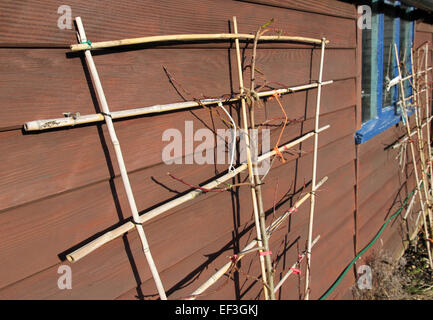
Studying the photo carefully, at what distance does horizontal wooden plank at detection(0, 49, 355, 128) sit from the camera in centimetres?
90

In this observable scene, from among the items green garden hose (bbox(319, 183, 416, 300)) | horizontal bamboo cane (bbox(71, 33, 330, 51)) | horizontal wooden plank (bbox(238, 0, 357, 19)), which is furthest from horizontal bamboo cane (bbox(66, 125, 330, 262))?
green garden hose (bbox(319, 183, 416, 300))

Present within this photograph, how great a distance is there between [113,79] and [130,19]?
228mm

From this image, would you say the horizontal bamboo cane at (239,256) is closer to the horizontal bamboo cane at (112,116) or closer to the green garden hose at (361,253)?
the horizontal bamboo cane at (112,116)

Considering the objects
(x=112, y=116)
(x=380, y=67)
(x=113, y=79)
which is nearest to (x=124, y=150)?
(x=112, y=116)

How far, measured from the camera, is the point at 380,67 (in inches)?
114

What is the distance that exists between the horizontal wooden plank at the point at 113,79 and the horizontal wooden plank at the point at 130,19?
2.0 inches

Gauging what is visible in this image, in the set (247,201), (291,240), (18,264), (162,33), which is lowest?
(291,240)

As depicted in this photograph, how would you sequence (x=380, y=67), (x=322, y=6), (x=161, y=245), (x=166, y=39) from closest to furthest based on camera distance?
(x=166, y=39) < (x=161, y=245) < (x=322, y=6) < (x=380, y=67)

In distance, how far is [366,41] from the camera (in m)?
2.80

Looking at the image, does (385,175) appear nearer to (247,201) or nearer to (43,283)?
(247,201)

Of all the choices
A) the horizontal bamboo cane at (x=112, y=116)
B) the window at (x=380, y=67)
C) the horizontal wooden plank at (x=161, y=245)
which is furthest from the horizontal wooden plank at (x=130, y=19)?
the window at (x=380, y=67)

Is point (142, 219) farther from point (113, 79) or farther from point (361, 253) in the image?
point (361, 253)
